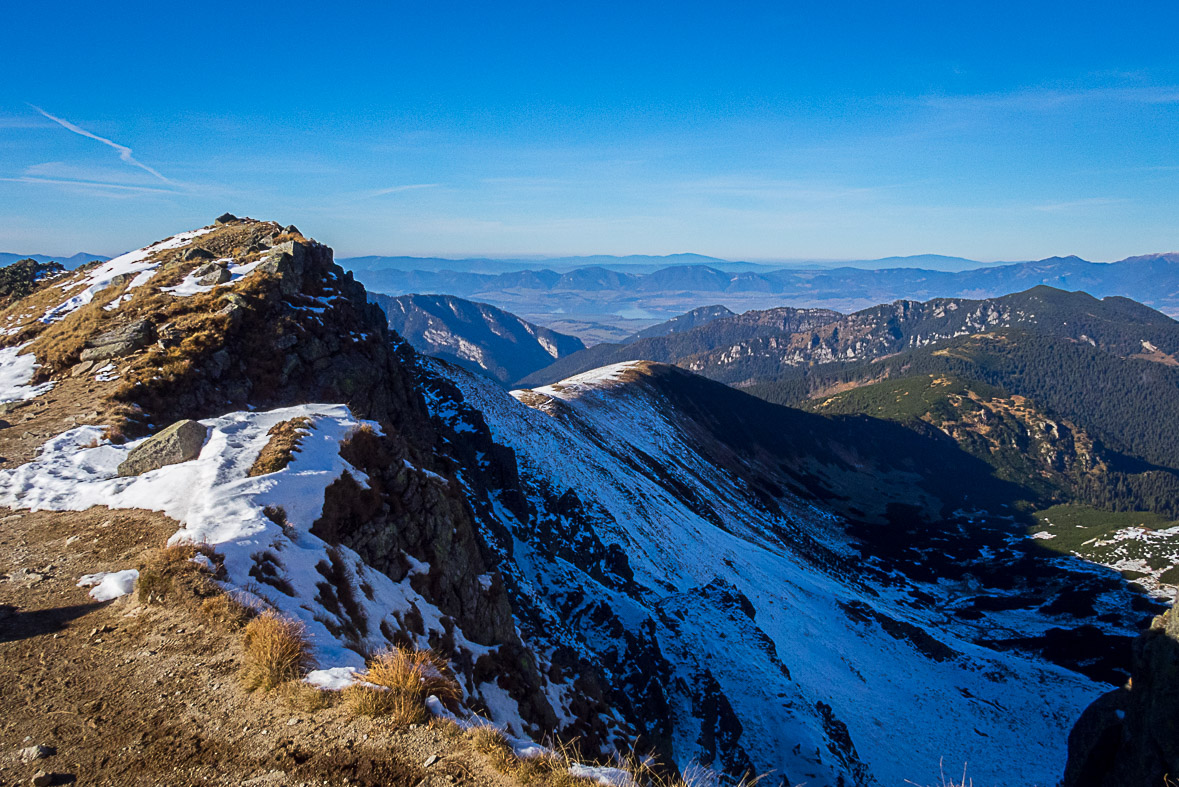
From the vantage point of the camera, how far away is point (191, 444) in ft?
51.5

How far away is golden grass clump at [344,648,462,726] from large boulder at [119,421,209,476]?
418 inches

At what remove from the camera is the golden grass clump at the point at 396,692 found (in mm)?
7688

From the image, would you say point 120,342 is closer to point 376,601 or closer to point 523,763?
point 376,601

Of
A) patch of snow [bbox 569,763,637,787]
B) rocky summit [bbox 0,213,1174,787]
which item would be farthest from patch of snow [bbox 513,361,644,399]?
patch of snow [bbox 569,763,637,787]

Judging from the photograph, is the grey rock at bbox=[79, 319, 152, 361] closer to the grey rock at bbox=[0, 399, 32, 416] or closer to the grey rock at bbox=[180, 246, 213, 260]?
the grey rock at bbox=[0, 399, 32, 416]

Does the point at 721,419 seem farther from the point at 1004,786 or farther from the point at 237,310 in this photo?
the point at 237,310

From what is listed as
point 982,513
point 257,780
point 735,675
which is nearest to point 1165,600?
point 982,513

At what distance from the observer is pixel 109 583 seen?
1088 centimetres

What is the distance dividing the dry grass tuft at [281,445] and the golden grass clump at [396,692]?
766 centimetres

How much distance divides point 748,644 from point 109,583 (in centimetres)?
4301

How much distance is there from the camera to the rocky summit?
787 centimetres

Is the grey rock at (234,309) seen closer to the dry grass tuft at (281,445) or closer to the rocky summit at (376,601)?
the rocky summit at (376,601)

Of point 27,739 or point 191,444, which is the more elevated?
point 191,444

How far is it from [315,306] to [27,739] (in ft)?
86.0
